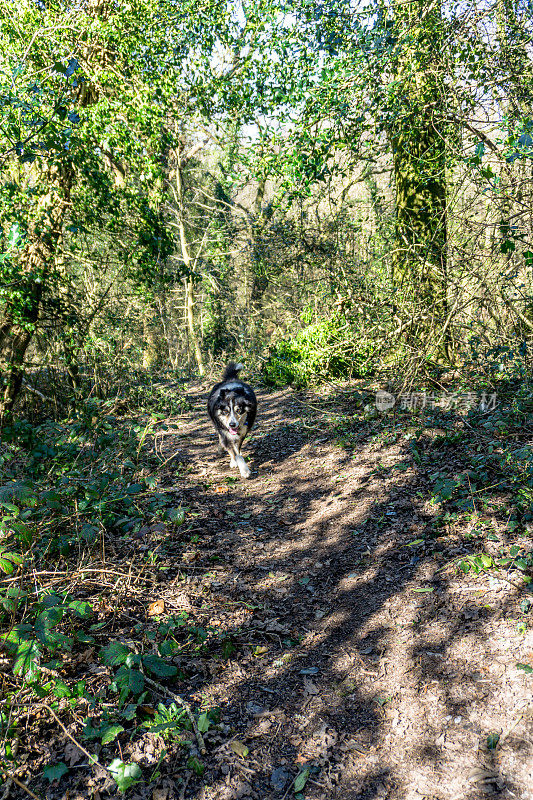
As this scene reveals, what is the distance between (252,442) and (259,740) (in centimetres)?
561

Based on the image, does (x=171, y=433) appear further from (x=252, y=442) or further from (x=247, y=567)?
(x=247, y=567)

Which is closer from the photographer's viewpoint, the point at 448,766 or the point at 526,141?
the point at 448,766

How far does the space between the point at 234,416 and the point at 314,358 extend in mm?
3471

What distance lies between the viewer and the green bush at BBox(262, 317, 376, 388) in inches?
348

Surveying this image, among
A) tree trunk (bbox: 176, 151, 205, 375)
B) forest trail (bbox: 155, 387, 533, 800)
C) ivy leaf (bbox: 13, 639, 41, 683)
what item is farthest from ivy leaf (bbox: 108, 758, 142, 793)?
tree trunk (bbox: 176, 151, 205, 375)

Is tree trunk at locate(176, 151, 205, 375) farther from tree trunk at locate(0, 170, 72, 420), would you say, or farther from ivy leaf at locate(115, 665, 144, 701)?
ivy leaf at locate(115, 665, 144, 701)

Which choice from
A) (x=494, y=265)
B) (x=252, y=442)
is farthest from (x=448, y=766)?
(x=252, y=442)

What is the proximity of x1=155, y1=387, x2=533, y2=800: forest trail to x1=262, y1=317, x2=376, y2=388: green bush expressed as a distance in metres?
3.64

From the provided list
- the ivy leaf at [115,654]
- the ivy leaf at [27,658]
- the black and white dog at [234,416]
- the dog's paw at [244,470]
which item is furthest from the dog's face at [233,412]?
the ivy leaf at [27,658]

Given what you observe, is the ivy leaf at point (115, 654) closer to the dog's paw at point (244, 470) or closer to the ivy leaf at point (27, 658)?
the ivy leaf at point (27, 658)

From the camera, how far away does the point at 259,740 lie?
2.53 metres

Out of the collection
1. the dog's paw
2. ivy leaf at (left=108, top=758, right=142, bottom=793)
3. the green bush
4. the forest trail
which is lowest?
the forest trail

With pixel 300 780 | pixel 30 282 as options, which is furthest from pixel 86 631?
pixel 30 282

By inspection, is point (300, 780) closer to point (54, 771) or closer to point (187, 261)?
point (54, 771)
